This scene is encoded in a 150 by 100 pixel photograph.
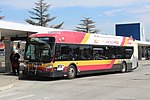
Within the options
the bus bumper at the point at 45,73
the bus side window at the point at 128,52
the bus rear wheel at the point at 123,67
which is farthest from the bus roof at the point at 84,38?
the bus bumper at the point at 45,73

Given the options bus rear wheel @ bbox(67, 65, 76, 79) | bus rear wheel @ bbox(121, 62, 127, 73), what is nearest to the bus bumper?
bus rear wheel @ bbox(67, 65, 76, 79)

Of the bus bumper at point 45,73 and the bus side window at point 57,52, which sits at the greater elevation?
the bus side window at point 57,52

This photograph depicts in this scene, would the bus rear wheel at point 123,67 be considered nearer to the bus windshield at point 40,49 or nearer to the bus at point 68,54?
the bus at point 68,54

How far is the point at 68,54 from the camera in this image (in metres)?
20.2

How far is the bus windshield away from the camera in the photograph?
63.1 ft

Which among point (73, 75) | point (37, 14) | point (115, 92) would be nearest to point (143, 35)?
point (37, 14)

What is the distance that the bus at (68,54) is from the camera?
1927 cm

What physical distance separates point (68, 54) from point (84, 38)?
2.38 metres

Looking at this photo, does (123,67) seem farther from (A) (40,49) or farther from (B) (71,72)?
(A) (40,49)

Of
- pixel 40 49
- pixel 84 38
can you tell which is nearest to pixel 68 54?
pixel 40 49

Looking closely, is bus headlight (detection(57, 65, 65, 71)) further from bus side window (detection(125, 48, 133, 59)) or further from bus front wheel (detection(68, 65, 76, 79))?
bus side window (detection(125, 48, 133, 59))

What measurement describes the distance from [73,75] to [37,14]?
68.5m

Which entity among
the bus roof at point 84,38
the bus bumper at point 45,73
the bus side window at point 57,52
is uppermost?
the bus roof at point 84,38

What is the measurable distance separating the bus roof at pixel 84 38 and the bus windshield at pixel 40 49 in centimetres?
33
